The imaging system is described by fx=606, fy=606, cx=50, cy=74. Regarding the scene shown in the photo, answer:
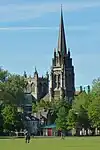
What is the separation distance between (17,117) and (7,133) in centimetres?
604

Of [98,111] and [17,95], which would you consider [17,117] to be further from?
[17,95]

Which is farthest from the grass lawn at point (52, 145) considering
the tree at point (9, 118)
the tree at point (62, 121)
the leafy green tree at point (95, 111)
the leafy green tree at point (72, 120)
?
the tree at point (62, 121)

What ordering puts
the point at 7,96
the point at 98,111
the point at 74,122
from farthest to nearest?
1. the point at 7,96
2. the point at 74,122
3. the point at 98,111

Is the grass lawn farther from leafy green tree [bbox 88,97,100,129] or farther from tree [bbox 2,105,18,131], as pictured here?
tree [bbox 2,105,18,131]

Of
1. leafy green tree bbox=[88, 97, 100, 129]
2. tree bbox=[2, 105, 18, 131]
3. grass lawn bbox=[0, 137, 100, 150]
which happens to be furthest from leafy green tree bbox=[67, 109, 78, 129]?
grass lawn bbox=[0, 137, 100, 150]

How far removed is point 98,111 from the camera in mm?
142625

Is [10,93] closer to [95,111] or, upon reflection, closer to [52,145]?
[95,111]

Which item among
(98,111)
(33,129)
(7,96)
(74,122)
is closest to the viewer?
(98,111)

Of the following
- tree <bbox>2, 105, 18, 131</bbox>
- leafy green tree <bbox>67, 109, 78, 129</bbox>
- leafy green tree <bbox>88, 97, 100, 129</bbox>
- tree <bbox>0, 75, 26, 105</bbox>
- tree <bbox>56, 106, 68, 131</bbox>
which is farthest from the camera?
tree <bbox>0, 75, 26, 105</bbox>

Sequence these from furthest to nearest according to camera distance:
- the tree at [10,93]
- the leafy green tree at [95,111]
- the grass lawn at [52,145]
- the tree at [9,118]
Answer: the tree at [10,93]
the tree at [9,118]
the leafy green tree at [95,111]
the grass lawn at [52,145]

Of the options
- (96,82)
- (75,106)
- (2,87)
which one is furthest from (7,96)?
(96,82)

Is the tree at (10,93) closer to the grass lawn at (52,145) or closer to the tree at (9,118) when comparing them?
the tree at (9,118)

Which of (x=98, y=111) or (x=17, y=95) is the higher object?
(x=17, y=95)

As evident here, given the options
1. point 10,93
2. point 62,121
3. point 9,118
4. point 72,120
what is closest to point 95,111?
point 72,120
